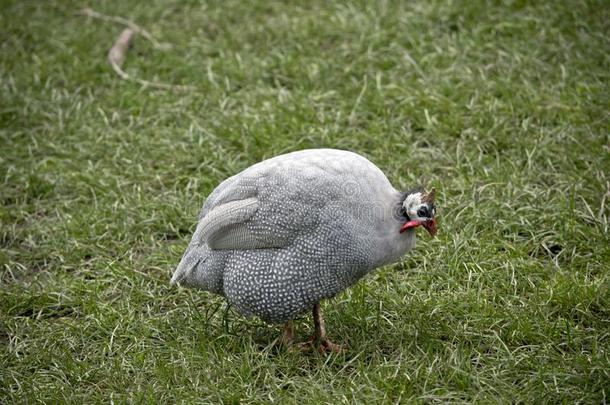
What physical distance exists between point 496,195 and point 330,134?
1210 millimetres

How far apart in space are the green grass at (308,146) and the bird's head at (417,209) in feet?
1.84

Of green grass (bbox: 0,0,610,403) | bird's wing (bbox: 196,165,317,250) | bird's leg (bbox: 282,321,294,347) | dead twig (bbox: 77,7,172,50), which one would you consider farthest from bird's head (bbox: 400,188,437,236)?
dead twig (bbox: 77,7,172,50)

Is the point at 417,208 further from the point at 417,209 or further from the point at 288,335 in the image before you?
the point at 288,335

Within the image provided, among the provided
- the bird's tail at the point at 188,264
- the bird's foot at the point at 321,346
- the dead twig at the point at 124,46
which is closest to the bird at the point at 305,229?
the bird's tail at the point at 188,264

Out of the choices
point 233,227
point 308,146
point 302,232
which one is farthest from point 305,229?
point 308,146

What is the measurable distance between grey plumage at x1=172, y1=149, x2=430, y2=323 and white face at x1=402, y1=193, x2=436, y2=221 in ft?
0.12

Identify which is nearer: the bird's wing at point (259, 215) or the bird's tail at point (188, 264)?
the bird's wing at point (259, 215)

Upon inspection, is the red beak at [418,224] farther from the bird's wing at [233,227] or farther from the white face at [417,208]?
the bird's wing at [233,227]

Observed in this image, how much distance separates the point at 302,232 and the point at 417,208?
523mm

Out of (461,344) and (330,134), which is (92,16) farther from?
(461,344)

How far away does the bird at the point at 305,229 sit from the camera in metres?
3.91

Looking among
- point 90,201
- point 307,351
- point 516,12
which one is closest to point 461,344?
point 307,351

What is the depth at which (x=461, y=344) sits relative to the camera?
162 inches

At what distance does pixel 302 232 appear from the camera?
3.95 m
